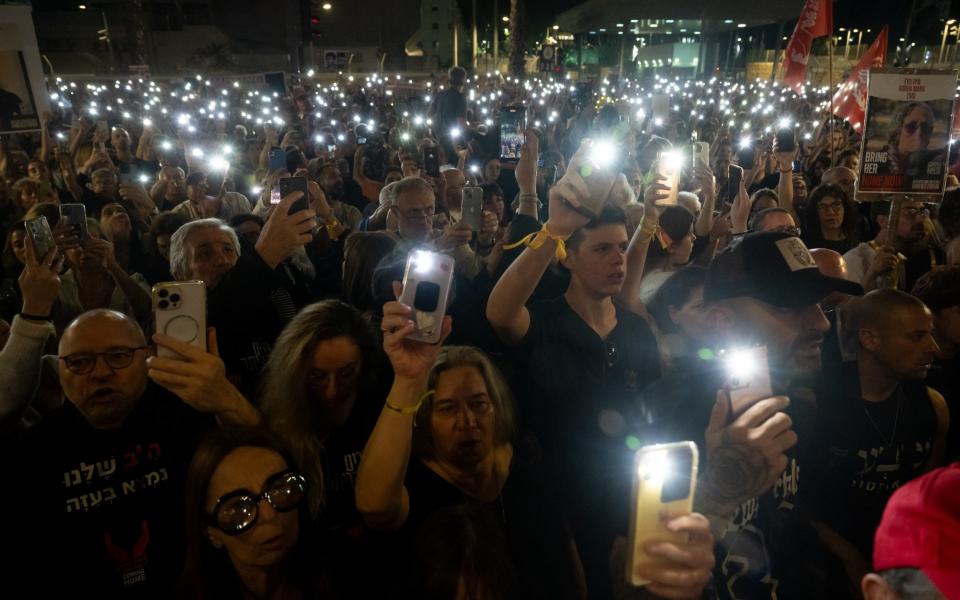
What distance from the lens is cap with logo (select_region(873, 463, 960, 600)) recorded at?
1312 millimetres

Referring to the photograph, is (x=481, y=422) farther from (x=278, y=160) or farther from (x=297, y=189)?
(x=278, y=160)

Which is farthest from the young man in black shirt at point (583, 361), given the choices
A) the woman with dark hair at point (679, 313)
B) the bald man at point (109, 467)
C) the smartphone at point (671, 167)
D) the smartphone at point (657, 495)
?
the smartphone at point (671, 167)

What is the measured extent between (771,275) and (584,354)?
35.9 inches

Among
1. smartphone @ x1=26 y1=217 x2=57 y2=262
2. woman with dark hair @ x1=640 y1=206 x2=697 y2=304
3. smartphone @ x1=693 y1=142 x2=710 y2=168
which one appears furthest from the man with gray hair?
smartphone @ x1=693 y1=142 x2=710 y2=168

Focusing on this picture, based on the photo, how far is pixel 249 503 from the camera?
6.54 ft

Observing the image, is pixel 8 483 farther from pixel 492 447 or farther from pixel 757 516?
pixel 757 516

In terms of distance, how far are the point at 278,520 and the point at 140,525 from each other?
67 centimetres

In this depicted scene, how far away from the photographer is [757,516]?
234cm

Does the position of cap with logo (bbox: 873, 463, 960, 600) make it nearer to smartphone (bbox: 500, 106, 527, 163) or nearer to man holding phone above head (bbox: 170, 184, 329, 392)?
man holding phone above head (bbox: 170, 184, 329, 392)

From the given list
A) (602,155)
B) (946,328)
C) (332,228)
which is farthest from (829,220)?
(332,228)

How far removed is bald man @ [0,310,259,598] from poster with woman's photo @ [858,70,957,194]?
4.23 meters

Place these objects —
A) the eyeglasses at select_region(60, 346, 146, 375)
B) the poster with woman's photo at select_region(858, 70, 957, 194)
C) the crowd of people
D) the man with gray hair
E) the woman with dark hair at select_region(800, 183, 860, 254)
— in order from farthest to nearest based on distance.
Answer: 1. the woman with dark hair at select_region(800, 183, 860, 254)
2. the poster with woman's photo at select_region(858, 70, 957, 194)
3. the man with gray hair
4. the eyeglasses at select_region(60, 346, 146, 375)
5. the crowd of people

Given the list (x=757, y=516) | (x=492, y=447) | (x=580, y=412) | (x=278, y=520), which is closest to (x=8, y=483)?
(x=278, y=520)

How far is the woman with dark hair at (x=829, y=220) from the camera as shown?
5523 millimetres
